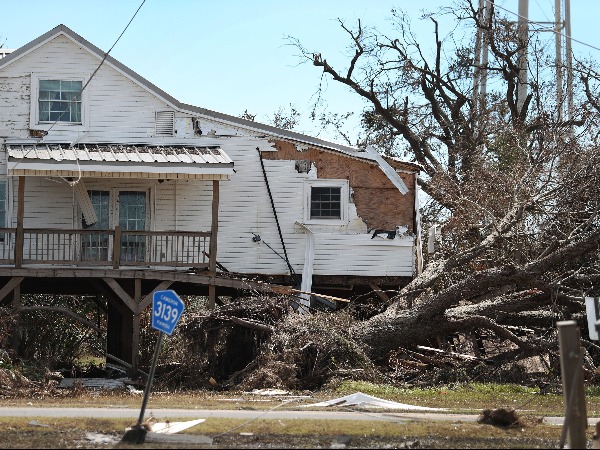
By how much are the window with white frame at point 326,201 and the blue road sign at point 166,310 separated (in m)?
12.9

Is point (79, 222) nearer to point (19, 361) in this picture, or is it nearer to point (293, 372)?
point (19, 361)

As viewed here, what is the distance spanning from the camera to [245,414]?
48.0 ft

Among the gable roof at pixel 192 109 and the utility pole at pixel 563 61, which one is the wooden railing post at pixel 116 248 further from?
the utility pole at pixel 563 61

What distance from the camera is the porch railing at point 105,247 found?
23281 millimetres

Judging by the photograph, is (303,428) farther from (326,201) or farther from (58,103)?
(58,103)

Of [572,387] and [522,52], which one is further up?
[522,52]

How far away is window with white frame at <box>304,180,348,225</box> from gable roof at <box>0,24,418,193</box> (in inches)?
32.4

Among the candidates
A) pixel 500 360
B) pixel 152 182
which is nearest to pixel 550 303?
pixel 500 360

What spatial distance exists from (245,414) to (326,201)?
11458 millimetres

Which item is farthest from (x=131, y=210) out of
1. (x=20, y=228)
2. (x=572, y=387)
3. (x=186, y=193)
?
(x=572, y=387)

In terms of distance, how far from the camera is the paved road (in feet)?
46.8

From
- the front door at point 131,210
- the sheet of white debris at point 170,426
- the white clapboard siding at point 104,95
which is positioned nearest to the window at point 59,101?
the white clapboard siding at point 104,95

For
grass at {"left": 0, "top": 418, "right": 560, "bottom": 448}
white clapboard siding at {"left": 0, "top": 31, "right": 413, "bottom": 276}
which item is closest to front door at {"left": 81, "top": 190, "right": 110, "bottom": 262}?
white clapboard siding at {"left": 0, "top": 31, "right": 413, "bottom": 276}

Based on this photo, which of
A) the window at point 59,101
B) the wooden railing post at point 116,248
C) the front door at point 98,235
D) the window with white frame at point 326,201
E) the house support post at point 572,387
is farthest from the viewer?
the window with white frame at point 326,201
